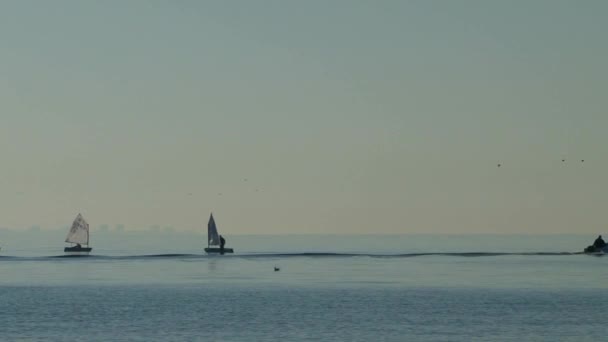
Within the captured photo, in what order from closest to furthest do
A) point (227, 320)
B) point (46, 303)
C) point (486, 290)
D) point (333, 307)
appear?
point (227, 320)
point (333, 307)
point (46, 303)
point (486, 290)

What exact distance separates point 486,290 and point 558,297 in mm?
17950

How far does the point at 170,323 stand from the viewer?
123m

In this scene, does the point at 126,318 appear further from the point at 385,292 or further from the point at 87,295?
the point at 385,292

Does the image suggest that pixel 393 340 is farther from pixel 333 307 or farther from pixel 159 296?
pixel 159 296

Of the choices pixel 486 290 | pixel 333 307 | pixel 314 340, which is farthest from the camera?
pixel 486 290

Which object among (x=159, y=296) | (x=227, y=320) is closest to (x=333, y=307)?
(x=227, y=320)

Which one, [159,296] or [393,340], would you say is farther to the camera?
[159,296]

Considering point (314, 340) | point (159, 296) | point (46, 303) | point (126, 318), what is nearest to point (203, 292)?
point (159, 296)

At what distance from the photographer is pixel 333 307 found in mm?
143500

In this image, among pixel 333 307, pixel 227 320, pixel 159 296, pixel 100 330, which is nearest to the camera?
pixel 100 330

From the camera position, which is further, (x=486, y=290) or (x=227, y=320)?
(x=486, y=290)

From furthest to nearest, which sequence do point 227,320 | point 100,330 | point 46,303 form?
point 46,303
point 227,320
point 100,330

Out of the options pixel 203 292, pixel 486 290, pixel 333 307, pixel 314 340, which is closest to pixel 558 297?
pixel 486 290

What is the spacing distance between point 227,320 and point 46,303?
127ft
